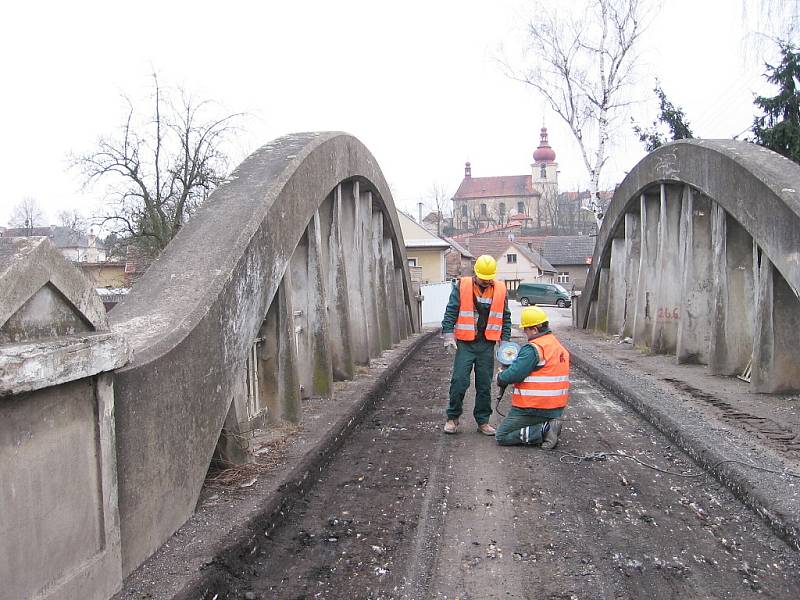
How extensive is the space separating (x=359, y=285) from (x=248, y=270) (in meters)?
6.00

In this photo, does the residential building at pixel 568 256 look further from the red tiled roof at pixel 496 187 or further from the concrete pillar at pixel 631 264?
the red tiled roof at pixel 496 187

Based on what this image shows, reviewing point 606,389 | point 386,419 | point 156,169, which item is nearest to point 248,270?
point 386,419

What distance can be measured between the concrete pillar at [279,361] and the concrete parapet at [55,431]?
9.93ft

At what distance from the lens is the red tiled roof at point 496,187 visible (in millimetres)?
129000

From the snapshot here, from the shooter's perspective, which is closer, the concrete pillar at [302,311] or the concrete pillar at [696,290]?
the concrete pillar at [302,311]

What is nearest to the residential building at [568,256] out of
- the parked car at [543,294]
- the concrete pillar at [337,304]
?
the parked car at [543,294]

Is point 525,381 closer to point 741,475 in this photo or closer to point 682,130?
point 741,475

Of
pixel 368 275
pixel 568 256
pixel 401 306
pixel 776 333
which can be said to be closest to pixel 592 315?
pixel 401 306

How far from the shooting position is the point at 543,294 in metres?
48.9

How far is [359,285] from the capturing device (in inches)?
449

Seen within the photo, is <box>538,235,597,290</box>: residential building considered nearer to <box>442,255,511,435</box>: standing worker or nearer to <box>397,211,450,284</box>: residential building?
<box>397,211,450,284</box>: residential building

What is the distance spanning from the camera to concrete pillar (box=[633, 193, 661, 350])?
42.1ft

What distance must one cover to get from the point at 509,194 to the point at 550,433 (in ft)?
411

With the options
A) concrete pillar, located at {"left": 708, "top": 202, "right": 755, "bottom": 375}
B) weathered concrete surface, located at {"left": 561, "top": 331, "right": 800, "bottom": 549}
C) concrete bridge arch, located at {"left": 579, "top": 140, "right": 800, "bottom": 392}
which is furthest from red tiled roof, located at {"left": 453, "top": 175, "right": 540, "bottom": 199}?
weathered concrete surface, located at {"left": 561, "top": 331, "right": 800, "bottom": 549}
